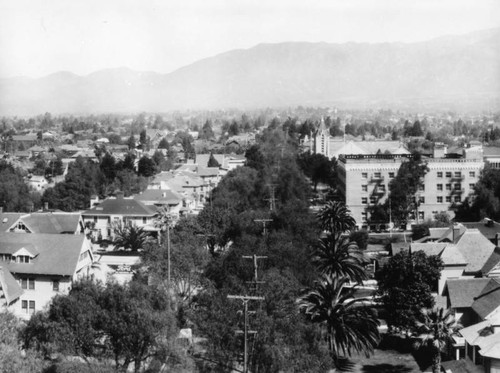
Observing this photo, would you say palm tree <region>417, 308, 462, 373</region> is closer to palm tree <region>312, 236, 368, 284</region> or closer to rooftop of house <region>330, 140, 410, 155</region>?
palm tree <region>312, 236, 368, 284</region>

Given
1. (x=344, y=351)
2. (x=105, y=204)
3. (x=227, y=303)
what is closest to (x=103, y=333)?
(x=227, y=303)

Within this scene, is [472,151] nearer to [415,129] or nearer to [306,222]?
[306,222]

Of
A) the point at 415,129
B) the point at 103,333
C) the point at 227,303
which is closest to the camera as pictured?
the point at 103,333

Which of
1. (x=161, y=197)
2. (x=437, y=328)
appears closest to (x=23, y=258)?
(x=437, y=328)

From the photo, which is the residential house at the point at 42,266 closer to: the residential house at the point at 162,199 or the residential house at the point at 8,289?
the residential house at the point at 8,289

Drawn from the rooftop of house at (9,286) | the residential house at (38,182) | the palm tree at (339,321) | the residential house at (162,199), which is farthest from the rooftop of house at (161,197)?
the palm tree at (339,321)

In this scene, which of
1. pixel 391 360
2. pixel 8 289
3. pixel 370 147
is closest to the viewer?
pixel 391 360

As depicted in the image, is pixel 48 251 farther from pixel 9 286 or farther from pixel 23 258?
pixel 9 286
